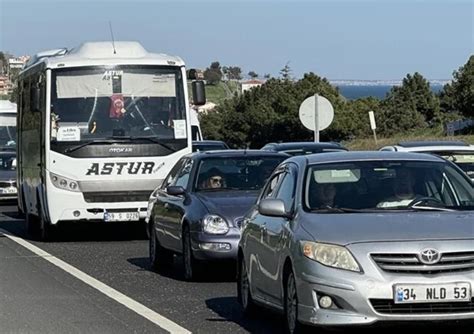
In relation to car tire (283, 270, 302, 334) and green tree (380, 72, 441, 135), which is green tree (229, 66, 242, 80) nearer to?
green tree (380, 72, 441, 135)

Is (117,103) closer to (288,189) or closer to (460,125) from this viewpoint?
(288,189)

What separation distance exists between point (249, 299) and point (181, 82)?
34.0 ft

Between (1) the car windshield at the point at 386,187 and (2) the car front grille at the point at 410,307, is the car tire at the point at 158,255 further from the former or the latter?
(2) the car front grille at the point at 410,307

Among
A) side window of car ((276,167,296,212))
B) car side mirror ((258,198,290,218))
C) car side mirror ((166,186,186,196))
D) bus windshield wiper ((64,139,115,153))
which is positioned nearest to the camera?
car side mirror ((258,198,290,218))

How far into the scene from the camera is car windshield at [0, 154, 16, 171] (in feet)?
117

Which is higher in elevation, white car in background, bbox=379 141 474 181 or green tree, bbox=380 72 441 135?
white car in background, bbox=379 141 474 181

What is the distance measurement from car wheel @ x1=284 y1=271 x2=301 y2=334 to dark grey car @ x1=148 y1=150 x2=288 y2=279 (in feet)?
14.2

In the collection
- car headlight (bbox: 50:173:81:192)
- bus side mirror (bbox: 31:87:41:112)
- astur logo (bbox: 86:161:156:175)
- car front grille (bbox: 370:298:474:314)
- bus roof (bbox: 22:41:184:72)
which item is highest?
bus roof (bbox: 22:41:184:72)

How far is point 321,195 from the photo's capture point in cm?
1015

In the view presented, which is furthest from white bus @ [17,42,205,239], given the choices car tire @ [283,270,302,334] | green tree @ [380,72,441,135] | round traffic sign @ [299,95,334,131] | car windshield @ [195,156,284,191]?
green tree @ [380,72,441,135]

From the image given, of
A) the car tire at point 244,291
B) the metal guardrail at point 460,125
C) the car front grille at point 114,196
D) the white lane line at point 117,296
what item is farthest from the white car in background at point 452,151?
the metal guardrail at point 460,125

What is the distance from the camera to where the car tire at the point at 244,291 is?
11352mm

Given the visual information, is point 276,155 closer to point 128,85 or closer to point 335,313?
point 128,85

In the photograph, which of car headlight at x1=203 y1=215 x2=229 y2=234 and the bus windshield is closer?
car headlight at x1=203 y1=215 x2=229 y2=234
